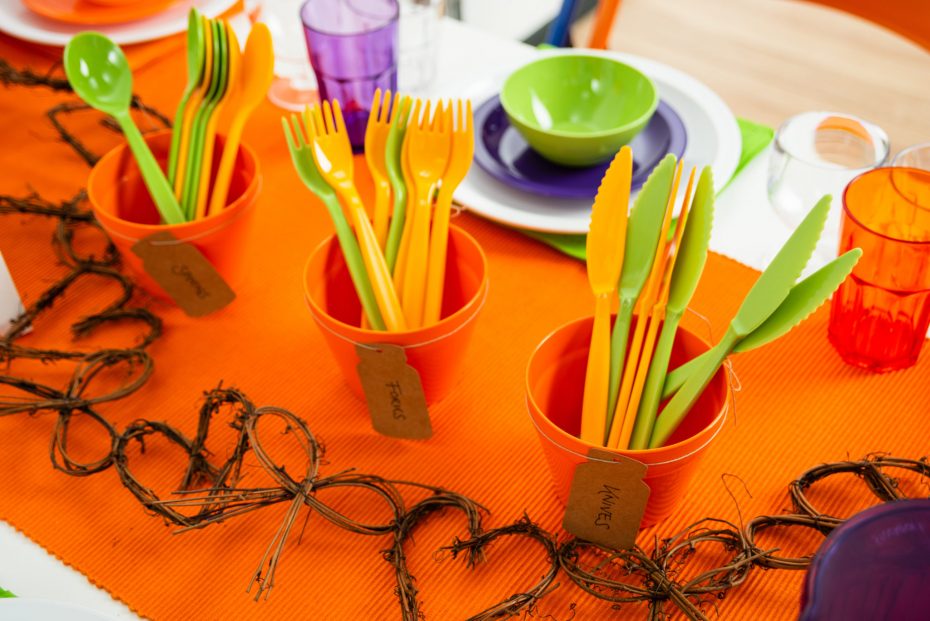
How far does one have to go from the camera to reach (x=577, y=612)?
1.79ft

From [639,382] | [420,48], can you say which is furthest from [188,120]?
[639,382]

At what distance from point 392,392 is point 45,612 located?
0.26 m

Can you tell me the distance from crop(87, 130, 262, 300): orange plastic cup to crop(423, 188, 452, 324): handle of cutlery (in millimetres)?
185

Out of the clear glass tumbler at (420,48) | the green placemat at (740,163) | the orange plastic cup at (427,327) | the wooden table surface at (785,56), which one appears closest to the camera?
the orange plastic cup at (427,327)

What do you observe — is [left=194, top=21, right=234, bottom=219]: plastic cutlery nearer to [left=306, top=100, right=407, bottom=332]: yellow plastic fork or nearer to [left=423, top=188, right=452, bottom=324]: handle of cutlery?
[left=306, top=100, right=407, bottom=332]: yellow plastic fork

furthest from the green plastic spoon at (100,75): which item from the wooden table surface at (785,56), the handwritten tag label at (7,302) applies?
the wooden table surface at (785,56)

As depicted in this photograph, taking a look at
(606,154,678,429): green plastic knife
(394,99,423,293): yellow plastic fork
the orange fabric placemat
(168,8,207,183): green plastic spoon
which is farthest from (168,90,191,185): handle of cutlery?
(606,154,678,429): green plastic knife

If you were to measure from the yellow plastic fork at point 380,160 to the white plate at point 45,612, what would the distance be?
1.11 feet

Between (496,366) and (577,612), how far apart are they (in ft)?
0.76

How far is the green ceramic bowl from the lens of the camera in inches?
34.8

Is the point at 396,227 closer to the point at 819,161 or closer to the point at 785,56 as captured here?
the point at 819,161

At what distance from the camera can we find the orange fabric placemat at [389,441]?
22.3 inches

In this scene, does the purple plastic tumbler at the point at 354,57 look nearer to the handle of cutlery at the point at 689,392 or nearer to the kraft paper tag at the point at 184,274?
the kraft paper tag at the point at 184,274

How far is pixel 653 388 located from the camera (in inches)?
21.5
